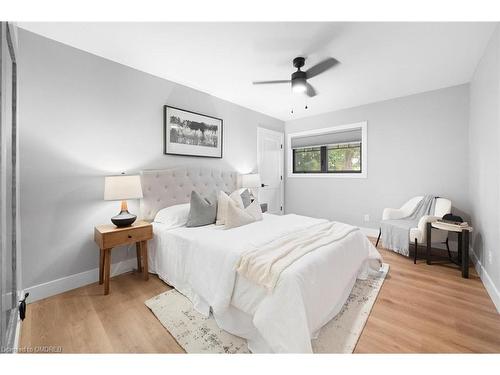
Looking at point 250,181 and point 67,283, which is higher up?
point 250,181

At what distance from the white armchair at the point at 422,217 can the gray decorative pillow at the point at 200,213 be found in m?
2.65

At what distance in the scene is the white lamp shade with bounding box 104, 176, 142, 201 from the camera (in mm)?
2182

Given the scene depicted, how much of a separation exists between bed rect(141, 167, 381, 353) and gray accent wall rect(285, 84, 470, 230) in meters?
1.81

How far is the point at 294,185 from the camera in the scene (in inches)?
197

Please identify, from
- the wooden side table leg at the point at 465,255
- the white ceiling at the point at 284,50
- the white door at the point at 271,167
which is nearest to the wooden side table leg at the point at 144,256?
the white ceiling at the point at 284,50

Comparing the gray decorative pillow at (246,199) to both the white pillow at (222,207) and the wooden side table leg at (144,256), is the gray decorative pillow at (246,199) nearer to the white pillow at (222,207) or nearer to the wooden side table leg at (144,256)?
the white pillow at (222,207)

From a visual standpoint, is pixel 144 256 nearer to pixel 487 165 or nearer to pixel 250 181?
pixel 250 181

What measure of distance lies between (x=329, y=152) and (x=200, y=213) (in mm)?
3203

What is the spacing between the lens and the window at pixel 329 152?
13.5ft

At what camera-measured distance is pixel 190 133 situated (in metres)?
3.21

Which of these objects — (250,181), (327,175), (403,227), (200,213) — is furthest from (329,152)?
(200,213)

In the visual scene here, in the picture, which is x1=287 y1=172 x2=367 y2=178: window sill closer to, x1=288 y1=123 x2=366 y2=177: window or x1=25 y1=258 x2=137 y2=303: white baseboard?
x1=288 y1=123 x2=366 y2=177: window

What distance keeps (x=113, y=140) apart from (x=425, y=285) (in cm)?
378
